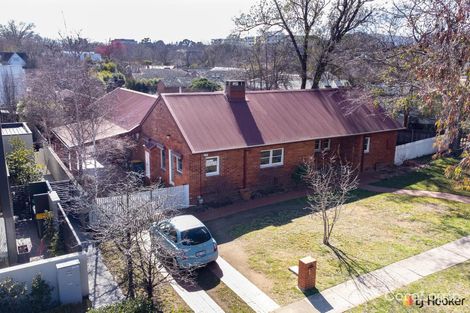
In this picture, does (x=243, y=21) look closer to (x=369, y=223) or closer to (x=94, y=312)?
(x=369, y=223)

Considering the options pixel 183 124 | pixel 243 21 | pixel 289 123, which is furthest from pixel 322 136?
pixel 243 21

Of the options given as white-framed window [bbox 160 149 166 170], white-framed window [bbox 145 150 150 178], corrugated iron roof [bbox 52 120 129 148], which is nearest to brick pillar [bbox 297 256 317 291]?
white-framed window [bbox 160 149 166 170]

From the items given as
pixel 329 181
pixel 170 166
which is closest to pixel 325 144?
pixel 329 181

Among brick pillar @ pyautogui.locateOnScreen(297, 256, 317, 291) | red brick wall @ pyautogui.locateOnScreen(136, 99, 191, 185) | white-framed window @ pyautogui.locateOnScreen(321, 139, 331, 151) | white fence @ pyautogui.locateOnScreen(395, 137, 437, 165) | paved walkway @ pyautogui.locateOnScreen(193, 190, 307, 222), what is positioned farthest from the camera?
white fence @ pyautogui.locateOnScreen(395, 137, 437, 165)

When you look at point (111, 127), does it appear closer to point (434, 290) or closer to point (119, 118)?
point (119, 118)

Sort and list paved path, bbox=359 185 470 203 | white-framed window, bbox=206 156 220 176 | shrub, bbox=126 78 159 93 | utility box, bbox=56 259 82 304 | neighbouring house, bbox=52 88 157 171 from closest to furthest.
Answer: utility box, bbox=56 259 82 304 → white-framed window, bbox=206 156 220 176 → paved path, bbox=359 185 470 203 → neighbouring house, bbox=52 88 157 171 → shrub, bbox=126 78 159 93

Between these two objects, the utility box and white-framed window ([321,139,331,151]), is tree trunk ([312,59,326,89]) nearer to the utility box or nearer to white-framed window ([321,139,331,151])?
white-framed window ([321,139,331,151])
